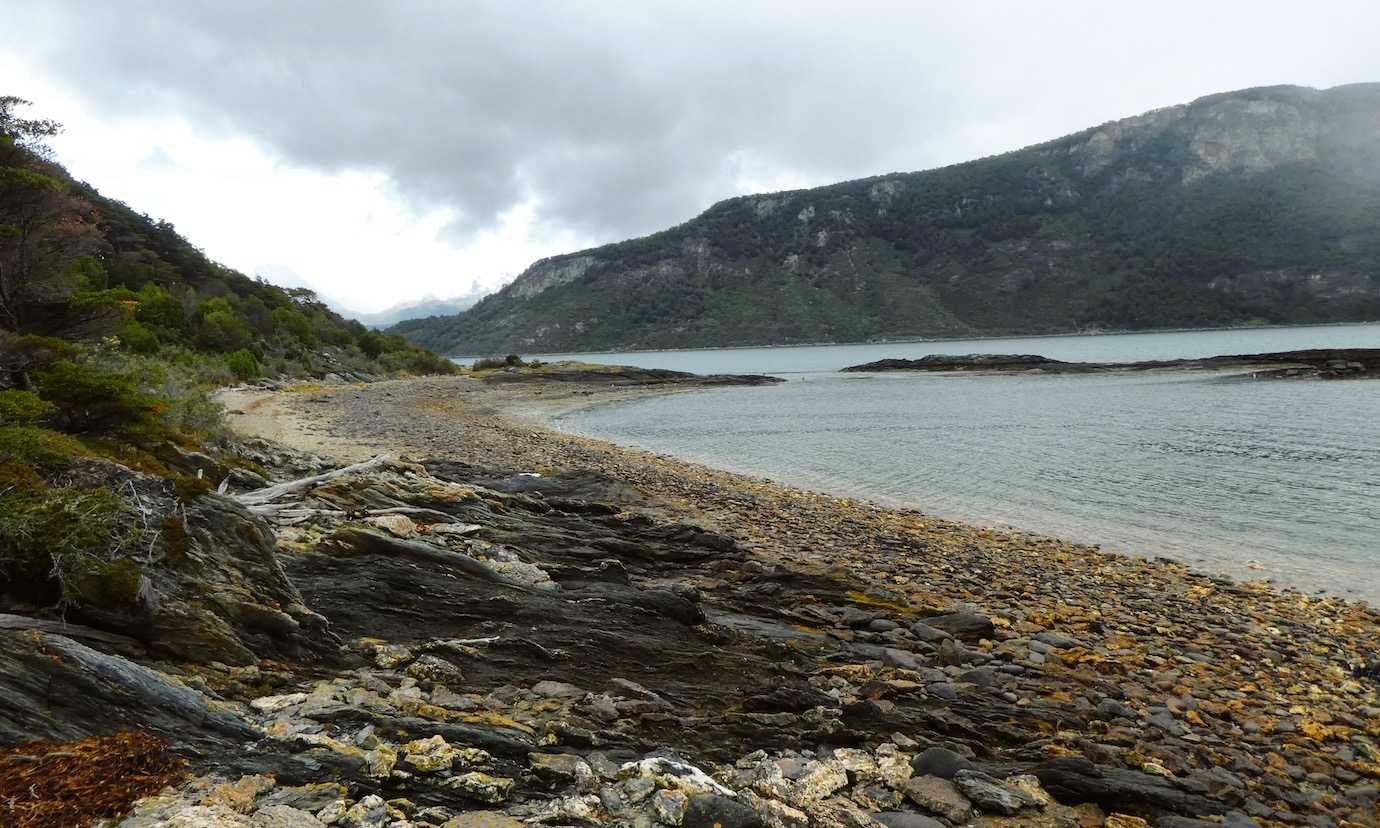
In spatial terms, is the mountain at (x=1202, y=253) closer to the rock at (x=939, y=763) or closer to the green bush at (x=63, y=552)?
the rock at (x=939, y=763)

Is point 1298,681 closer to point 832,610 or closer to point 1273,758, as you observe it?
point 1273,758

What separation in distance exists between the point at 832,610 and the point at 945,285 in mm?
201005

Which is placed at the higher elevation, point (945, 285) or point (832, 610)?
point (945, 285)

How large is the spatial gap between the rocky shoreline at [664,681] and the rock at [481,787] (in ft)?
0.04

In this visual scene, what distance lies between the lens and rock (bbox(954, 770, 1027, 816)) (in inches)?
193

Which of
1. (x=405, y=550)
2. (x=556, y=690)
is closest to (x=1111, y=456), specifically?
(x=405, y=550)

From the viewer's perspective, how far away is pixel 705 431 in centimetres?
4003

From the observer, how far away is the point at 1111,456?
26.6 meters

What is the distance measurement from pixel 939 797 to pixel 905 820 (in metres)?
0.46

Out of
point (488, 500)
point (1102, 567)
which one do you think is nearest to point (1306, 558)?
point (1102, 567)

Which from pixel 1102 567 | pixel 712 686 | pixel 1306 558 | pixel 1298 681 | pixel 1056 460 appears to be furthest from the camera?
pixel 1056 460

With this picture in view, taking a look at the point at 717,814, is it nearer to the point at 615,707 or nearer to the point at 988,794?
the point at 615,707

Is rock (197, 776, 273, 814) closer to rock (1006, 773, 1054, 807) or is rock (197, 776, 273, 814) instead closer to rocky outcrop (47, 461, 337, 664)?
rocky outcrop (47, 461, 337, 664)

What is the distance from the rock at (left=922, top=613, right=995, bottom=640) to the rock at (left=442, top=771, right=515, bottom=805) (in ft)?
20.2
